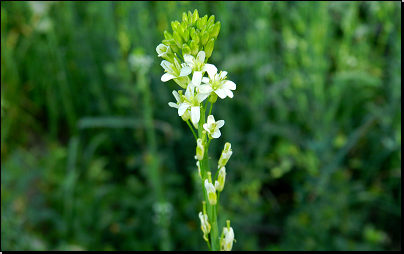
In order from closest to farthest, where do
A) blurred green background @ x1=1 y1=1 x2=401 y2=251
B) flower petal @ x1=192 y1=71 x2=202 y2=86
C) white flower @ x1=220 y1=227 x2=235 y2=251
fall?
1. flower petal @ x1=192 y1=71 x2=202 y2=86
2. white flower @ x1=220 y1=227 x2=235 y2=251
3. blurred green background @ x1=1 y1=1 x2=401 y2=251

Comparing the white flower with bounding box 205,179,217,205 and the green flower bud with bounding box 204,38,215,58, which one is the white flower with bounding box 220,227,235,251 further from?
the green flower bud with bounding box 204,38,215,58

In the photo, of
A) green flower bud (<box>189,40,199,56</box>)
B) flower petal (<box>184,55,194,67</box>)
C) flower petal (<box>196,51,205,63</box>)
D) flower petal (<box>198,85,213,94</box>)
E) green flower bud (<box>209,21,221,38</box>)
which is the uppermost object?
green flower bud (<box>209,21,221,38</box>)

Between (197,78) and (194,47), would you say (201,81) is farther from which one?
(194,47)

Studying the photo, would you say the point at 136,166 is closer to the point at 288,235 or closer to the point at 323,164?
the point at 288,235

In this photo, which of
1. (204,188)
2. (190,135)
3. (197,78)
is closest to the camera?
(197,78)

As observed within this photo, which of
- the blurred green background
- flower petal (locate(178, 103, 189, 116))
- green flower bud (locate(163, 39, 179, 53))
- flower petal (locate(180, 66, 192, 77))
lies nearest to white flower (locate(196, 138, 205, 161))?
flower petal (locate(178, 103, 189, 116))

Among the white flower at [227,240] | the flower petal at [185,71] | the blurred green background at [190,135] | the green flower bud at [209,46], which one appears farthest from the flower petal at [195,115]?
the blurred green background at [190,135]

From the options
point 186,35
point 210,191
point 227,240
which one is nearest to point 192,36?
point 186,35
